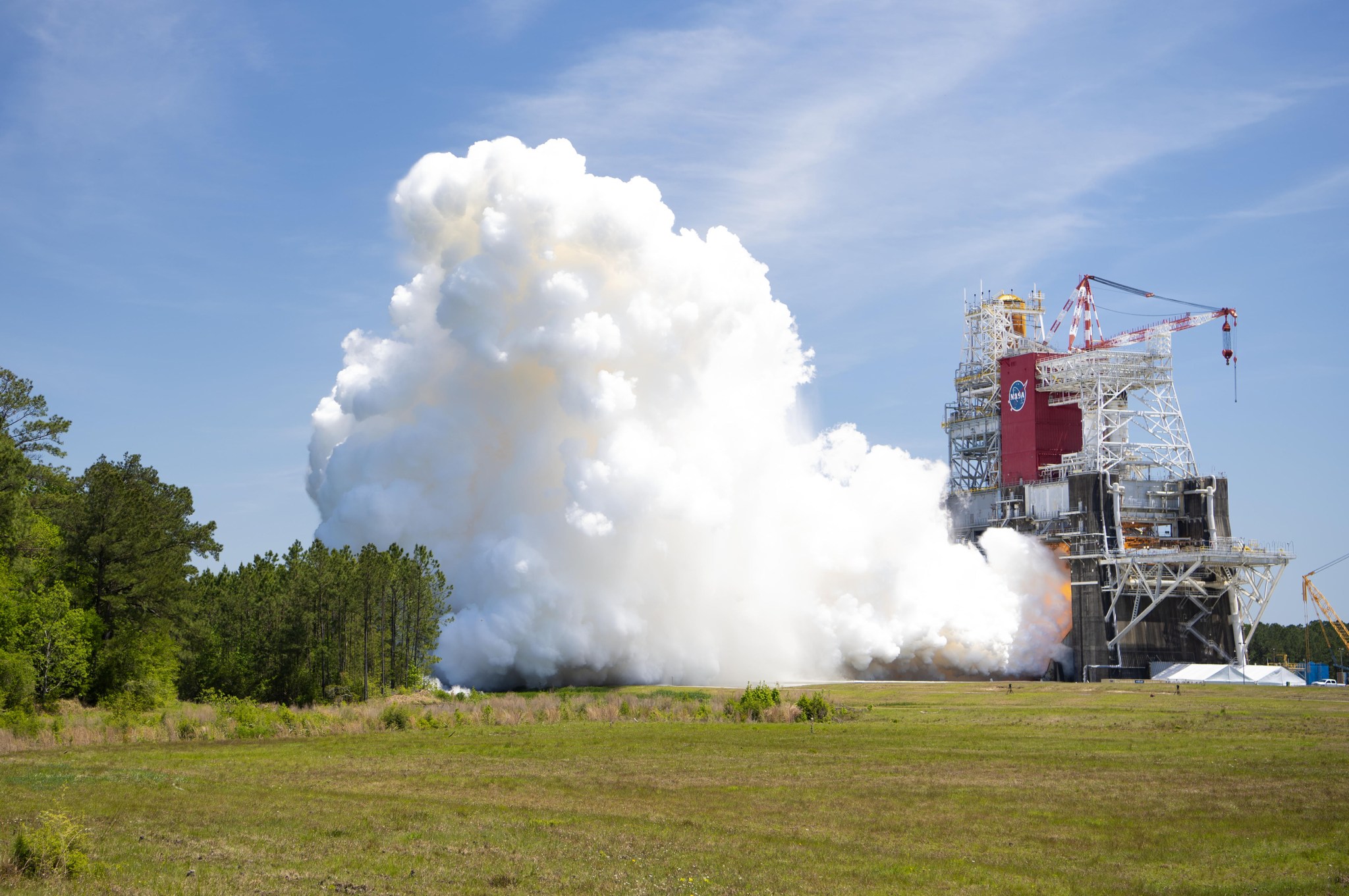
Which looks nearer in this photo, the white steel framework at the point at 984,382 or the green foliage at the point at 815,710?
the green foliage at the point at 815,710

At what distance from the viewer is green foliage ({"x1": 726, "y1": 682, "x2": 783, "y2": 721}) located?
55.3 m

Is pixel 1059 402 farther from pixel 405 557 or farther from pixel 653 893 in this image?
pixel 653 893

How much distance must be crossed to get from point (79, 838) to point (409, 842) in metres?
5.49

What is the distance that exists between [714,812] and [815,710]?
29.4 meters

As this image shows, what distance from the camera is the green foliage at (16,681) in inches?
1889

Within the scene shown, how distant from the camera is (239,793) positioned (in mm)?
27859

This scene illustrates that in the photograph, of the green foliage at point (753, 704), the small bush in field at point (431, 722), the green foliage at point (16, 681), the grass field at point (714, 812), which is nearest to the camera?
the grass field at point (714, 812)

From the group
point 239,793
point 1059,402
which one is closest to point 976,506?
point 1059,402

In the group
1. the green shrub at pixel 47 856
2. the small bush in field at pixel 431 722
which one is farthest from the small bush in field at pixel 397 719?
the green shrub at pixel 47 856

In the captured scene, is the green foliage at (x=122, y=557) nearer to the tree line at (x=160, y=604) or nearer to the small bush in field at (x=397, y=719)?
the tree line at (x=160, y=604)

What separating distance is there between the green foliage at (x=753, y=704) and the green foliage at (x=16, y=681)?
3072 centimetres

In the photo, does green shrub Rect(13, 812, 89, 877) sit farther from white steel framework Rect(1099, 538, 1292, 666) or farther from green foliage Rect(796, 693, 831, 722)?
white steel framework Rect(1099, 538, 1292, 666)

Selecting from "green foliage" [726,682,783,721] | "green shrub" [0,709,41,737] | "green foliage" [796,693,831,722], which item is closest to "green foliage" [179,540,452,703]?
"green shrub" [0,709,41,737]

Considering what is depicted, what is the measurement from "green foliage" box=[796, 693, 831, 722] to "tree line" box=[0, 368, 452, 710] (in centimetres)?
2812
